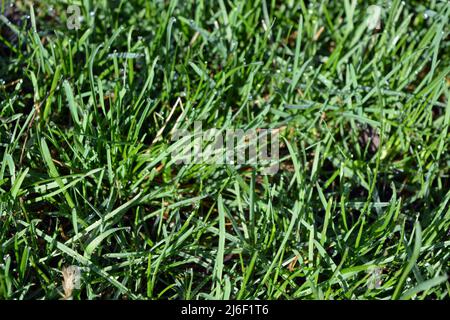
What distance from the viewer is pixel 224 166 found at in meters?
1.50

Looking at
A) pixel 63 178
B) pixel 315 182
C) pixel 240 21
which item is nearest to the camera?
pixel 63 178

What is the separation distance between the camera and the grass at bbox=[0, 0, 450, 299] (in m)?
1.35

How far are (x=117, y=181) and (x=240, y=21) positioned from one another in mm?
574

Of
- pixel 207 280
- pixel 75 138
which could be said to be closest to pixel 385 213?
pixel 207 280

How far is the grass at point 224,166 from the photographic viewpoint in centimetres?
135

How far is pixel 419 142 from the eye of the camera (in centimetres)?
161

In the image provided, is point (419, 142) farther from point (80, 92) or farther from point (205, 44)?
point (80, 92)

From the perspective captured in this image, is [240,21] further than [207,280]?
Yes

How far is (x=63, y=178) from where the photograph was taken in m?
1.39

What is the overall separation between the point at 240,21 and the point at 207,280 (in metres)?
0.72
